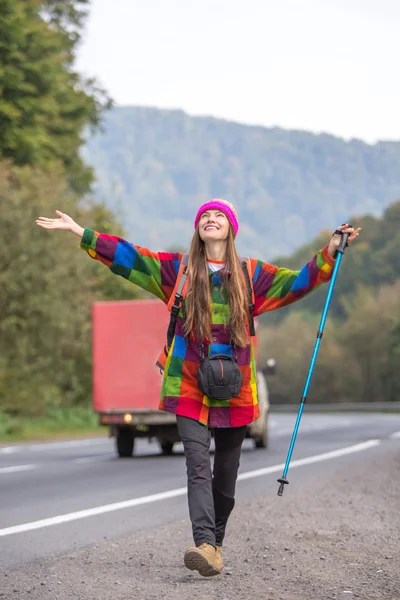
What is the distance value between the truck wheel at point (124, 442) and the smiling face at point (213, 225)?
45.3ft

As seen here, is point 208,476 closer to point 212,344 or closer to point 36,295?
point 212,344

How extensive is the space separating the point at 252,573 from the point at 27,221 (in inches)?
1032

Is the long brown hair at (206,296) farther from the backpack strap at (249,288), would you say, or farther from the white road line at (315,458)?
the white road line at (315,458)

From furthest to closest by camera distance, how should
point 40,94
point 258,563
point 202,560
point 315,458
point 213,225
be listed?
point 40,94 → point 315,458 → point 258,563 → point 213,225 → point 202,560

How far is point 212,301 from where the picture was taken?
7.02 meters

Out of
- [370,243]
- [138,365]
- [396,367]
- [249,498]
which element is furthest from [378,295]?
[249,498]

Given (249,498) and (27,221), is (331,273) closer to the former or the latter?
(249,498)

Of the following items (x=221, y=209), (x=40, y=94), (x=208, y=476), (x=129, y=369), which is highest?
(x=40, y=94)

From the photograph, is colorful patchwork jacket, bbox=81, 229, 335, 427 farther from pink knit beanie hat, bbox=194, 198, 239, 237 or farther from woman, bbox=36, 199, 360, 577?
pink knit beanie hat, bbox=194, 198, 239, 237

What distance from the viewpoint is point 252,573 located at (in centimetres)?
711

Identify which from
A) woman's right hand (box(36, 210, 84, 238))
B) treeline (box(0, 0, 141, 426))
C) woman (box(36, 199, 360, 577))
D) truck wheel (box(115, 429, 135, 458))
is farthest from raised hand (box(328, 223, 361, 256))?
treeline (box(0, 0, 141, 426))

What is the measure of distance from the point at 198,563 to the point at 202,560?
34 mm

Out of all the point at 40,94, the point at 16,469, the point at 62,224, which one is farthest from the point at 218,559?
the point at 40,94

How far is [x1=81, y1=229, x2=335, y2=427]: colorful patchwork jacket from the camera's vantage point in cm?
702
